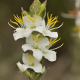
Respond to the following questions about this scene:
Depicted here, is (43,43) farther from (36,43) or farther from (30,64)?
(30,64)

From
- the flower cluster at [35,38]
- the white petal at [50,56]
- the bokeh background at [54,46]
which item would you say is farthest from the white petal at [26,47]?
the bokeh background at [54,46]

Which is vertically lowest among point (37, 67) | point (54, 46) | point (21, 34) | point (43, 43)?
point (54, 46)

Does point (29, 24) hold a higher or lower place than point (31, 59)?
higher

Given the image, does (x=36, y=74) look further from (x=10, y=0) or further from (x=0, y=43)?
(x=10, y=0)

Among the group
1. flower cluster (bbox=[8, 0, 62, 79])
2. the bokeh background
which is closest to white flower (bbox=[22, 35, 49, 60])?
flower cluster (bbox=[8, 0, 62, 79])

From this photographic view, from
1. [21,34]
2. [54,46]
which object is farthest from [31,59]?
[54,46]

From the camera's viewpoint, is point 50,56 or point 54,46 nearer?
point 50,56

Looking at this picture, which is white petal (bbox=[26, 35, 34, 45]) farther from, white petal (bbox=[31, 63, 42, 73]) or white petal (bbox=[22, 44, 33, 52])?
white petal (bbox=[31, 63, 42, 73])

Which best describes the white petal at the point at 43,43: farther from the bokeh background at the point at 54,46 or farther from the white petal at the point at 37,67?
the bokeh background at the point at 54,46
